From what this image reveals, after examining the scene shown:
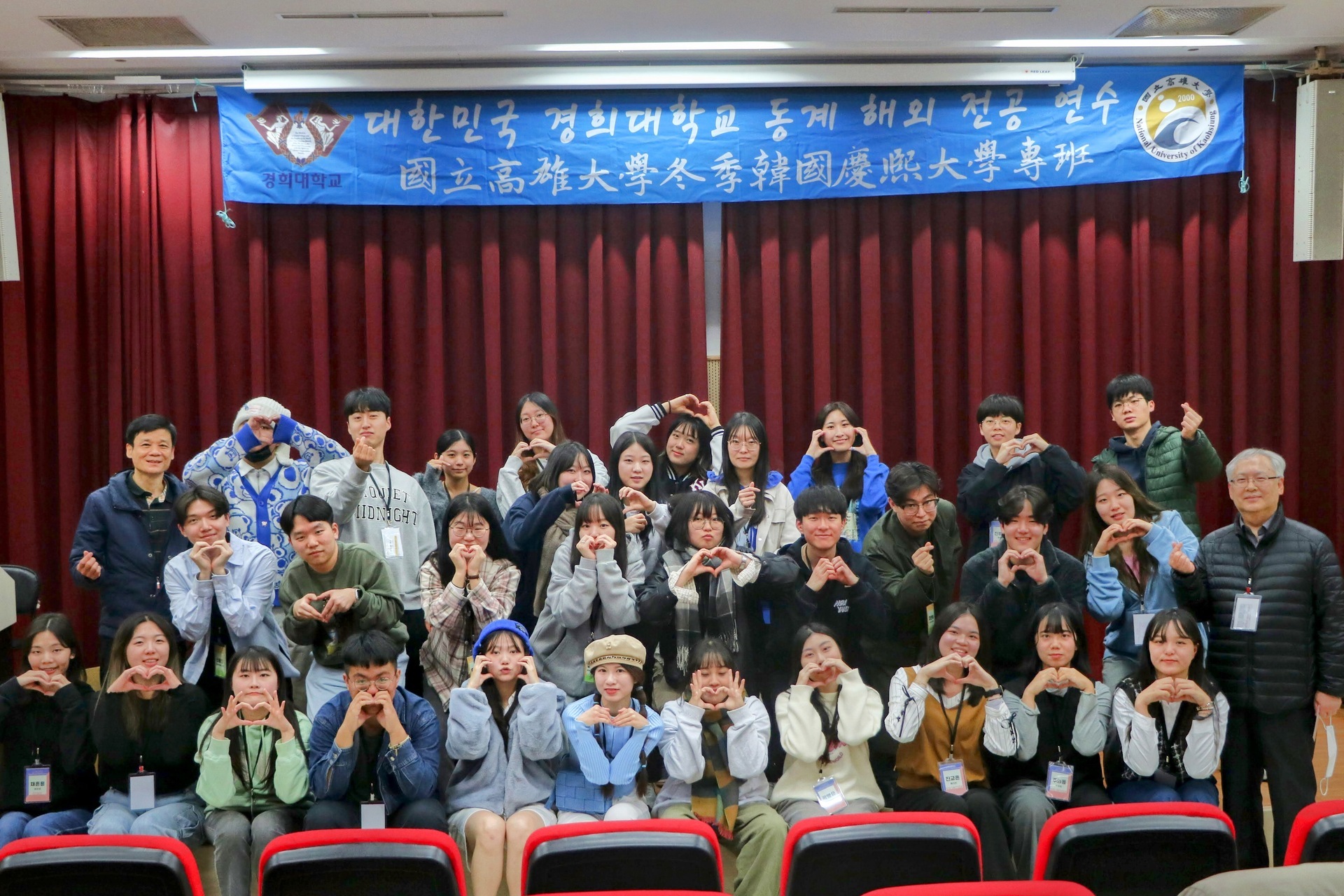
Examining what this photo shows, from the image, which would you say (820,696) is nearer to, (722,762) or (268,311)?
(722,762)

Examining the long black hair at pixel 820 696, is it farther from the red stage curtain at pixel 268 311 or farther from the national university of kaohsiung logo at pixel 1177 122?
the national university of kaohsiung logo at pixel 1177 122

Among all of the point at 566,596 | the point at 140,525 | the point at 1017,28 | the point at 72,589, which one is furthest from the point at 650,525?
the point at 72,589

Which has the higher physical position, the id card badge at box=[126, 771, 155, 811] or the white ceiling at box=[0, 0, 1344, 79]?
the white ceiling at box=[0, 0, 1344, 79]

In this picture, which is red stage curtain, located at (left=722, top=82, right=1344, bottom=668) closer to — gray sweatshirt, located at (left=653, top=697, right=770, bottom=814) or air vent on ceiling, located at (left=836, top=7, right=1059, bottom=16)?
air vent on ceiling, located at (left=836, top=7, right=1059, bottom=16)

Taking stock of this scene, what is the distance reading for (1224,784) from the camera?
3.63 meters

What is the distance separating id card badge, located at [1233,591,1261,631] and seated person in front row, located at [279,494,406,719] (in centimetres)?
259

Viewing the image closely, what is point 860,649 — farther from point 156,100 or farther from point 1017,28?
point 156,100

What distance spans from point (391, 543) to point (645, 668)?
3.49 ft

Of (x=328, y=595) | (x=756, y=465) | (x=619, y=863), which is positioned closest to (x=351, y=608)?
(x=328, y=595)

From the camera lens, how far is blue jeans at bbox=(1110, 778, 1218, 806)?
3389 millimetres

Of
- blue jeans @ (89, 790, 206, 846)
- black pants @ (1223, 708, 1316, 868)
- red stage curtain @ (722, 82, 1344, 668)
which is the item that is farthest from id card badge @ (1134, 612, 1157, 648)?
blue jeans @ (89, 790, 206, 846)

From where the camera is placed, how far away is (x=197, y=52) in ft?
16.9

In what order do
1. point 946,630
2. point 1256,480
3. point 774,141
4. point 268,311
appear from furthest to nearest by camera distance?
point 268,311
point 774,141
point 1256,480
point 946,630

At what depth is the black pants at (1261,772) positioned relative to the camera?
3.55 metres
